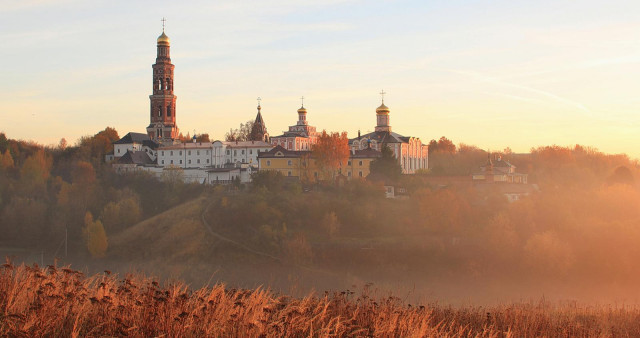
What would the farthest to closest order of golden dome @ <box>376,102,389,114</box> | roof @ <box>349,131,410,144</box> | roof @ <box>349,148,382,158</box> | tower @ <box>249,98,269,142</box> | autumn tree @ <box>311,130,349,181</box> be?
1. tower @ <box>249,98,269,142</box>
2. golden dome @ <box>376,102,389,114</box>
3. roof @ <box>349,131,410,144</box>
4. roof @ <box>349,148,382,158</box>
5. autumn tree @ <box>311,130,349,181</box>

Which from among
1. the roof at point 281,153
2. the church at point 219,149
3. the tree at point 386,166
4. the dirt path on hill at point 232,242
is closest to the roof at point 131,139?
the church at point 219,149

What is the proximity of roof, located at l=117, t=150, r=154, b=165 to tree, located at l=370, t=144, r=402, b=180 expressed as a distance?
19785 millimetres

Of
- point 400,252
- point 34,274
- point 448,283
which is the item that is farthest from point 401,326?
point 400,252

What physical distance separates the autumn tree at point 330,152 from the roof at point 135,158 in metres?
15.4

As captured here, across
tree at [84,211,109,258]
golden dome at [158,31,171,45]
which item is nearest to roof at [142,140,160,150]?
golden dome at [158,31,171,45]

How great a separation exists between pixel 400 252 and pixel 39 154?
3459 cm

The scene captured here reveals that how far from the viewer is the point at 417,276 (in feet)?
98.2

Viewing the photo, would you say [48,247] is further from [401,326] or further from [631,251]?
[401,326]

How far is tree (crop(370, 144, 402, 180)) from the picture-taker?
43.3 m

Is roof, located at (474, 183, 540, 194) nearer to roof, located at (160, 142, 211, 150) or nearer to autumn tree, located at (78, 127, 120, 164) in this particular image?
roof, located at (160, 142, 211, 150)

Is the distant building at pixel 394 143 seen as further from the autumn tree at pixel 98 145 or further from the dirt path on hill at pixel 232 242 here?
the autumn tree at pixel 98 145

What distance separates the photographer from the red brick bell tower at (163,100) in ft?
188

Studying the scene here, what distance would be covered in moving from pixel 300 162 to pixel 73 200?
1594cm

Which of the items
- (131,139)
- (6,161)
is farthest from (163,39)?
(6,161)
